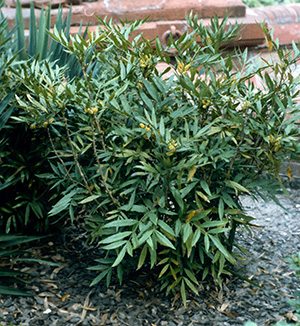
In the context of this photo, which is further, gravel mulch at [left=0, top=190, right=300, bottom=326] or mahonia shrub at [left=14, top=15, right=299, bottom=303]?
gravel mulch at [left=0, top=190, right=300, bottom=326]

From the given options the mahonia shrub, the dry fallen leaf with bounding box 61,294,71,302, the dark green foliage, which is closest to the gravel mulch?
Answer: the dry fallen leaf with bounding box 61,294,71,302

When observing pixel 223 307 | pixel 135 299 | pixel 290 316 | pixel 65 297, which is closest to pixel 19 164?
pixel 65 297

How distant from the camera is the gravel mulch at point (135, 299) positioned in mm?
2283

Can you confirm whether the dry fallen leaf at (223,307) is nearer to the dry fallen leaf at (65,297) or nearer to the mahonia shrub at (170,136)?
the mahonia shrub at (170,136)

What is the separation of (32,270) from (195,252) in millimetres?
947

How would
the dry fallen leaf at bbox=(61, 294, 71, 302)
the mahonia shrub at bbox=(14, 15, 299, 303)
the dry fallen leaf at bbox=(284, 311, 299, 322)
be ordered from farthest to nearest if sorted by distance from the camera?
the dry fallen leaf at bbox=(61, 294, 71, 302)
the dry fallen leaf at bbox=(284, 311, 299, 322)
the mahonia shrub at bbox=(14, 15, 299, 303)

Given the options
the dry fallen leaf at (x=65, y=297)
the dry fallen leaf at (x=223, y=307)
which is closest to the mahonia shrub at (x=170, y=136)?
the dry fallen leaf at (x=223, y=307)

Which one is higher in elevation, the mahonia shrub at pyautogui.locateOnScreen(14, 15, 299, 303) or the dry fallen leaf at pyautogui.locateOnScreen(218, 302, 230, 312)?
the mahonia shrub at pyautogui.locateOnScreen(14, 15, 299, 303)

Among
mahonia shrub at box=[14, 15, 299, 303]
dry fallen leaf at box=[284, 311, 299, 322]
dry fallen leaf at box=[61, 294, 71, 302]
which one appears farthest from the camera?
dry fallen leaf at box=[61, 294, 71, 302]

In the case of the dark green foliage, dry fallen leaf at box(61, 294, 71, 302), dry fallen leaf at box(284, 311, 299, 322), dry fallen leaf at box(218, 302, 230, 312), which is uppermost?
the dark green foliage

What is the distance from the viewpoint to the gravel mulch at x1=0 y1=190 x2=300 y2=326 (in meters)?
2.28

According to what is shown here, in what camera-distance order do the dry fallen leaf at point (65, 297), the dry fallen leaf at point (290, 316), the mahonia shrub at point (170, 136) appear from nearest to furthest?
1. the mahonia shrub at point (170, 136)
2. the dry fallen leaf at point (290, 316)
3. the dry fallen leaf at point (65, 297)

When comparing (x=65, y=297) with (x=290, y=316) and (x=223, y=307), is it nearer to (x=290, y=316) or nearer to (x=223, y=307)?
(x=223, y=307)

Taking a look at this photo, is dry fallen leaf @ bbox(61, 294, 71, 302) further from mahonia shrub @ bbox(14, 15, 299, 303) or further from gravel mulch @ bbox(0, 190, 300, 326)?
mahonia shrub @ bbox(14, 15, 299, 303)
